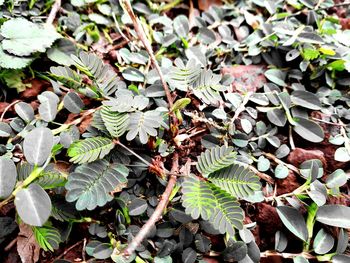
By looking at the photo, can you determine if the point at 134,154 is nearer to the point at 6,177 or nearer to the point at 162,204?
the point at 162,204

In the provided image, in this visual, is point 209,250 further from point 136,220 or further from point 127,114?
point 127,114

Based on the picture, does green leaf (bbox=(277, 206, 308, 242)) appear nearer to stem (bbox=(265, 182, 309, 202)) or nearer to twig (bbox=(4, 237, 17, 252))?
stem (bbox=(265, 182, 309, 202))

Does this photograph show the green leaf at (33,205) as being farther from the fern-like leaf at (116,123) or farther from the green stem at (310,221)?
the green stem at (310,221)

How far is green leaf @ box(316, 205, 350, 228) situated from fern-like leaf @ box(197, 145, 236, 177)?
0.30m

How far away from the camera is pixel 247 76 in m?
1.31

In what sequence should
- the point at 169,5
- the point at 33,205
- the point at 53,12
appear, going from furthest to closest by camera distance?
the point at 169,5 < the point at 53,12 < the point at 33,205

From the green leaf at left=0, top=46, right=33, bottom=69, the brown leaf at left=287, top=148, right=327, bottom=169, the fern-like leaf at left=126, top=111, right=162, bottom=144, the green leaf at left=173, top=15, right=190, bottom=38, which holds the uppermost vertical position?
the green leaf at left=0, top=46, right=33, bottom=69

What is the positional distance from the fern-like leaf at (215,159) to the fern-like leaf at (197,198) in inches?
1.7

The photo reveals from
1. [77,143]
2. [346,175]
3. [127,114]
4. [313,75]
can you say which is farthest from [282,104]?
[77,143]

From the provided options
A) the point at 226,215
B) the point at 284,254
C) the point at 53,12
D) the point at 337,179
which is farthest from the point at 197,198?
the point at 53,12

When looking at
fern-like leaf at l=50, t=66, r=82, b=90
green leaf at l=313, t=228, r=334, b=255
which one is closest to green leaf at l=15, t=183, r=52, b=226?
fern-like leaf at l=50, t=66, r=82, b=90

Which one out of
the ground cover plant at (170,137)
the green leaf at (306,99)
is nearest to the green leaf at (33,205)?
the ground cover plant at (170,137)

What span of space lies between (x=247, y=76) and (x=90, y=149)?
635 mm

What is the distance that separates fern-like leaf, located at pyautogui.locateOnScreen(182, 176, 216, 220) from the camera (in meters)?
0.88
